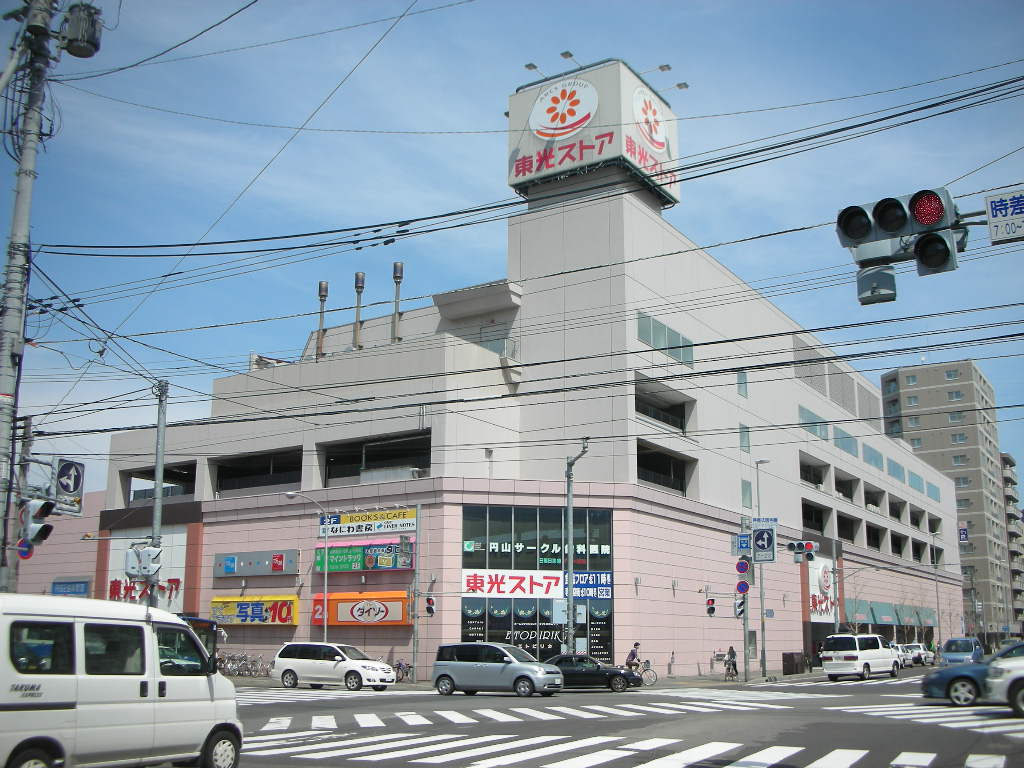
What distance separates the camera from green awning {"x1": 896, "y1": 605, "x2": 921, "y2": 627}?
3305 inches

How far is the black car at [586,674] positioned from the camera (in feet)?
Answer: 112

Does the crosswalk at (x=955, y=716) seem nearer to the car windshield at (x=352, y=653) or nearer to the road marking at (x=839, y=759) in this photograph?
the road marking at (x=839, y=759)

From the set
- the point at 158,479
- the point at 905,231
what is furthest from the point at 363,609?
the point at 905,231

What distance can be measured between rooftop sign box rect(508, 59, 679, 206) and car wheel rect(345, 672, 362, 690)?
2892 centimetres

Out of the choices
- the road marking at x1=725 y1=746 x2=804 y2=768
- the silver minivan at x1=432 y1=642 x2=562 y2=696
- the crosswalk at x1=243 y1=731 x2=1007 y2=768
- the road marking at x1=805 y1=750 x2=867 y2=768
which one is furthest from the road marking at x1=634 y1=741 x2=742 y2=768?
the silver minivan at x1=432 y1=642 x2=562 y2=696

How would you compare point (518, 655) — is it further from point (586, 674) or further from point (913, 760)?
point (913, 760)

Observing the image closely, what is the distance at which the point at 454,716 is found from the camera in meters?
22.6

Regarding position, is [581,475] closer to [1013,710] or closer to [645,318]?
[645,318]

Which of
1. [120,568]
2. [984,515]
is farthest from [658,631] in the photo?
[984,515]

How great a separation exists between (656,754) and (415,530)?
29265 mm

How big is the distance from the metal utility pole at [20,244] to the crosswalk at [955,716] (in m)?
17.4

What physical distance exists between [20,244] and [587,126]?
1569 inches

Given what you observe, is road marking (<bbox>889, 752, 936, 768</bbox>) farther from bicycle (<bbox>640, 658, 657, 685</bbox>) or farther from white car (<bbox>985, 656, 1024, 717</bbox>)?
bicycle (<bbox>640, 658, 657, 685</bbox>)

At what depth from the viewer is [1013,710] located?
19828mm
